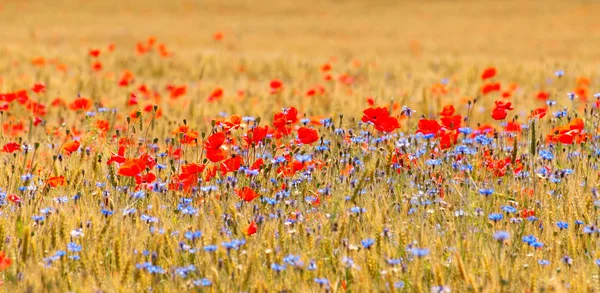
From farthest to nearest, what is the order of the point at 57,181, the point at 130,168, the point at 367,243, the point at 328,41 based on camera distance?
1. the point at 328,41
2. the point at 57,181
3. the point at 130,168
4. the point at 367,243

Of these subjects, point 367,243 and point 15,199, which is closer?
point 367,243

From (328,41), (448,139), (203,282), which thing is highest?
(448,139)

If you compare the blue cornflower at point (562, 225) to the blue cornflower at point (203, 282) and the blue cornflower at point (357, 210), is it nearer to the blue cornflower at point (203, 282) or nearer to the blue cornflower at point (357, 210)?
the blue cornflower at point (357, 210)

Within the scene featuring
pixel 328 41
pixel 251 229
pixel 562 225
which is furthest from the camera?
pixel 328 41

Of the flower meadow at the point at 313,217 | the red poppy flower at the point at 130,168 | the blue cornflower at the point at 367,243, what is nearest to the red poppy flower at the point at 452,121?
the flower meadow at the point at 313,217

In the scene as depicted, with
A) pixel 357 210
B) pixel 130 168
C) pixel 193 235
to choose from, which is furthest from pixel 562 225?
pixel 130 168

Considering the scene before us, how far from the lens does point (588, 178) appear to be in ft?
10.7

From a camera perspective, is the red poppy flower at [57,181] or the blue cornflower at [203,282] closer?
the blue cornflower at [203,282]

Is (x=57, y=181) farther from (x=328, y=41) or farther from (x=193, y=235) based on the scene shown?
(x=328, y=41)

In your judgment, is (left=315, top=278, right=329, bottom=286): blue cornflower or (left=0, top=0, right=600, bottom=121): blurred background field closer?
(left=315, top=278, right=329, bottom=286): blue cornflower

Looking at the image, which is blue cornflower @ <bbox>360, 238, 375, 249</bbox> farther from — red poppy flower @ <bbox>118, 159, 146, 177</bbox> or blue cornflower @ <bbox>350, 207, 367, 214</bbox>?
red poppy flower @ <bbox>118, 159, 146, 177</bbox>

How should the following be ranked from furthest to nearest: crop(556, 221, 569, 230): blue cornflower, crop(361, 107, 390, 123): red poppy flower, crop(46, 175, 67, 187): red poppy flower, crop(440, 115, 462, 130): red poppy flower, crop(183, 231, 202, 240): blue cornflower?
1. crop(440, 115, 462, 130): red poppy flower
2. crop(361, 107, 390, 123): red poppy flower
3. crop(46, 175, 67, 187): red poppy flower
4. crop(556, 221, 569, 230): blue cornflower
5. crop(183, 231, 202, 240): blue cornflower

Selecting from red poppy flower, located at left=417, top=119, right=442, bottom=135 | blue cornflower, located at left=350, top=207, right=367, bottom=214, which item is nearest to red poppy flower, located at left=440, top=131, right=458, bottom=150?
red poppy flower, located at left=417, top=119, right=442, bottom=135

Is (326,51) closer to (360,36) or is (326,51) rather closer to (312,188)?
(360,36)
